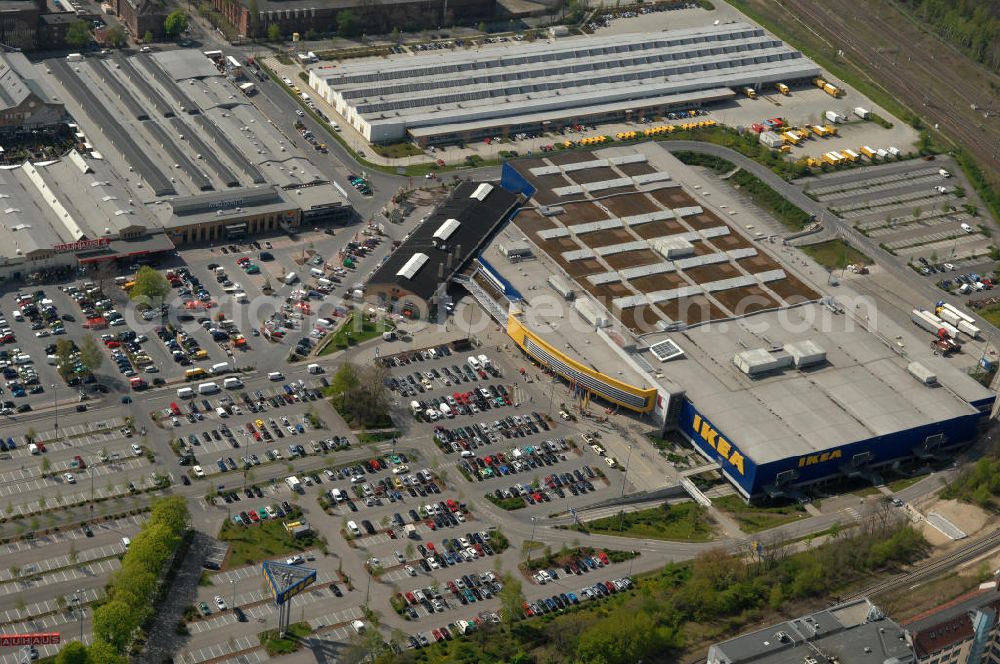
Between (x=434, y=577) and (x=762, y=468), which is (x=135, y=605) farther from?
(x=762, y=468)

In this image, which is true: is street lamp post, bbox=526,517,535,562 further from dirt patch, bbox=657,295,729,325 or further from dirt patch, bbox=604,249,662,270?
dirt patch, bbox=604,249,662,270

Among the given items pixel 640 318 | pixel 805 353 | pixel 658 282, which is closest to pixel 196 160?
pixel 658 282

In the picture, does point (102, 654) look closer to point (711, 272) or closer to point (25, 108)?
point (711, 272)

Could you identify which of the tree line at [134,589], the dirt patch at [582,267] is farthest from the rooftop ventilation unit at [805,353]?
the tree line at [134,589]

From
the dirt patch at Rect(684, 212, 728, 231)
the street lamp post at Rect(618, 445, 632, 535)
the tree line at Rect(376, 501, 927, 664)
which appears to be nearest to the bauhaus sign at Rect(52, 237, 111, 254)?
the street lamp post at Rect(618, 445, 632, 535)

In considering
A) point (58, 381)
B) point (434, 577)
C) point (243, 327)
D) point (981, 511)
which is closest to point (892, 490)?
point (981, 511)

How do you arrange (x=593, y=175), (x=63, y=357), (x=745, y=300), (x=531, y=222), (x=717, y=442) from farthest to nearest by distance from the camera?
(x=593, y=175) → (x=531, y=222) → (x=745, y=300) → (x=63, y=357) → (x=717, y=442)

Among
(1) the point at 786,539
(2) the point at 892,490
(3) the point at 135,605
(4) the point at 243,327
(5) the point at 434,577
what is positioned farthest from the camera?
(4) the point at 243,327

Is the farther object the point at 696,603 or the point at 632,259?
the point at 632,259
